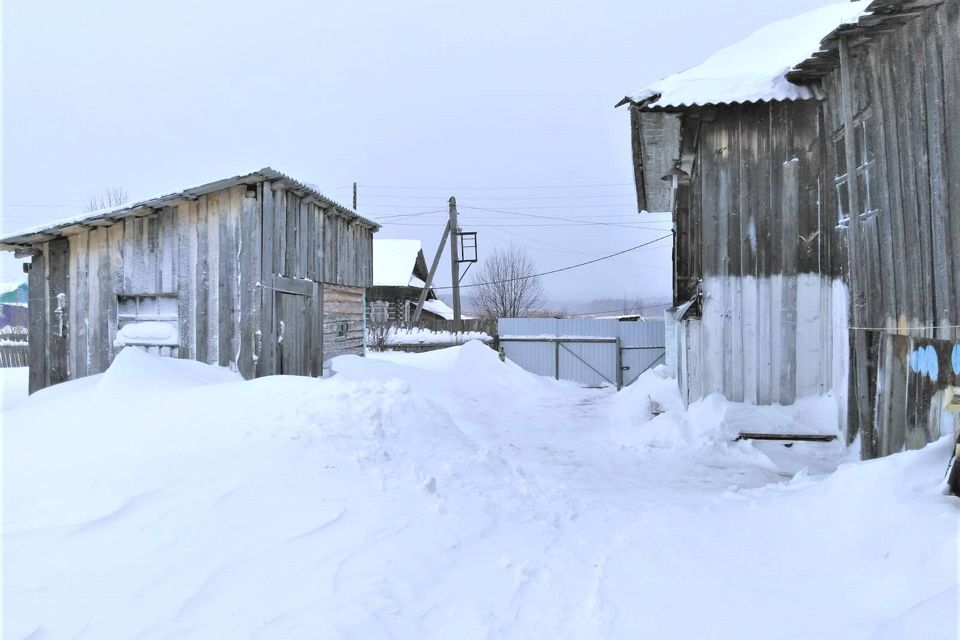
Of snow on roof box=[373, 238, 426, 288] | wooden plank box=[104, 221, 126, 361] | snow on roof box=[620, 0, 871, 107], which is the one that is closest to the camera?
snow on roof box=[620, 0, 871, 107]

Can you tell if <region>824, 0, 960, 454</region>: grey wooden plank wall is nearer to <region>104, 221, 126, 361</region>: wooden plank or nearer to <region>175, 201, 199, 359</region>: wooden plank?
<region>175, 201, 199, 359</region>: wooden plank

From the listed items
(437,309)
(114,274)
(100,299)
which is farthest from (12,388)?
(437,309)

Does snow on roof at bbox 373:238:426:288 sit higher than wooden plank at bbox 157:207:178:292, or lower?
higher

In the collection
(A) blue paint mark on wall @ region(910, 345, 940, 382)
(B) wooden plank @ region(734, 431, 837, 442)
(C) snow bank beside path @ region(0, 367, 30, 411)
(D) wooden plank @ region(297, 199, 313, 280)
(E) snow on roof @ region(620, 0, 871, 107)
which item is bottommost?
(B) wooden plank @ region(734, 431, 837, 442)

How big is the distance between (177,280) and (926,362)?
1028 centimetres

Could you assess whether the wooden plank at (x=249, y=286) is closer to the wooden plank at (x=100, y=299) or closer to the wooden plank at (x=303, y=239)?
the wooden plank at (x=303, y=239)

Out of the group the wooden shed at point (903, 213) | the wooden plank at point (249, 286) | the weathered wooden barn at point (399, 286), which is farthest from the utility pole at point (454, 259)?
the wooden shed at point (903, 213)

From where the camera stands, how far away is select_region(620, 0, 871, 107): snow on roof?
7.63m

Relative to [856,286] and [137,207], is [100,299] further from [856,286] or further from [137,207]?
[856,286]

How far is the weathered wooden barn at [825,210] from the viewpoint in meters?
4.70

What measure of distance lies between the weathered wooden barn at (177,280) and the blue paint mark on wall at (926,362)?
29.0 feet

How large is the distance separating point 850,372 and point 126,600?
22.3 ft

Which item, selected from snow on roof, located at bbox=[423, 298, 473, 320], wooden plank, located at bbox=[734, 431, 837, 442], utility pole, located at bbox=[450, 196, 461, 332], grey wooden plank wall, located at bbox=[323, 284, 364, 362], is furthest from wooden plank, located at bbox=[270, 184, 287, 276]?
snow on roof, located at bbox=[423, 298, 473, 320]

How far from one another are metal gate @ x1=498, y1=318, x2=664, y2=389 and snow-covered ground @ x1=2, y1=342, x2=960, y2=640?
13114 mm
